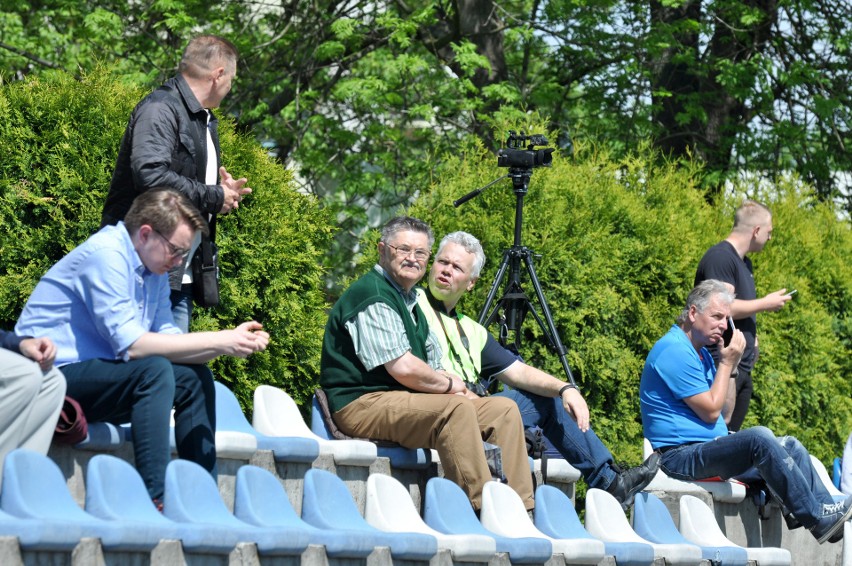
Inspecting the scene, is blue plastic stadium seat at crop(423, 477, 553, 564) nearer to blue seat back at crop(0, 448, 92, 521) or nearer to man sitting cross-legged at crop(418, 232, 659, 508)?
man sitting cross-legged at crop(418, 232, 659, 508)

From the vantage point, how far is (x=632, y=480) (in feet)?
18.5

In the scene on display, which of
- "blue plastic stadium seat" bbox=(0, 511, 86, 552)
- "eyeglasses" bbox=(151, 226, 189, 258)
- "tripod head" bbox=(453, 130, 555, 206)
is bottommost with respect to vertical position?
"blue plastic stadium seat" bbox=(0, 511, 86, 552)

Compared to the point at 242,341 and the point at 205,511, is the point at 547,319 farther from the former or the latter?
the point at 205,511

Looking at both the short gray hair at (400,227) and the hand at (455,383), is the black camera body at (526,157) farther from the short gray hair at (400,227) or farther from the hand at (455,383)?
the hand at (455,383)

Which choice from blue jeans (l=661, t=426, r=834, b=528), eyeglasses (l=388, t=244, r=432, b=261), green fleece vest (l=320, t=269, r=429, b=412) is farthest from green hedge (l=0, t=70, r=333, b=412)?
blue jeans (l=661, t=426, r=834, b=528)

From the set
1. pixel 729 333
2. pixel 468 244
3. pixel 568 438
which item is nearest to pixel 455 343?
pixel 468 244

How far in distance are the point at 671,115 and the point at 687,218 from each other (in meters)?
4.38

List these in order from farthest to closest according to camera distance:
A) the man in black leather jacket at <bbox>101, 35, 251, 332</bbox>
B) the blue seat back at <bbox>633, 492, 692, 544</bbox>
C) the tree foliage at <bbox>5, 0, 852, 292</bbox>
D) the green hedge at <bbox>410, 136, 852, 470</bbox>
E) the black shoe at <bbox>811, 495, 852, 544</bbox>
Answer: the tree foliage at <bbox>5, 0, 852, 292</bbox> → the green hedge at <bbox>410, 136, 852, 470</bbox> → the black shoe at <bbox>811, 495, 852, 544</bbox> → the blue seat back at <bbox>633, 492, 692, 544</bbox> → the man in black leather jacket at <bbox>101, 35, 251, 332</bbox>

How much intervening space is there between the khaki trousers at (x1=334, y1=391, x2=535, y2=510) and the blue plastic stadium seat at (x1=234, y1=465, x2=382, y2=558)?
922 mm

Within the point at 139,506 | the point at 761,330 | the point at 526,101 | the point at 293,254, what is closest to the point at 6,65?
the point at 526,101

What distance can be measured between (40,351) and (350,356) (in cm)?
165

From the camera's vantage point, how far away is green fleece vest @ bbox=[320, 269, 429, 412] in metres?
4.93

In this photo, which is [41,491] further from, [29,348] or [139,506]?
[29,348]

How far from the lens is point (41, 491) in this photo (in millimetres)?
3119
